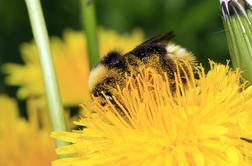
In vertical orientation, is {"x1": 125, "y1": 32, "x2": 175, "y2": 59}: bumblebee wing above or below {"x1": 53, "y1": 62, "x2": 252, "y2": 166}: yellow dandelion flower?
above

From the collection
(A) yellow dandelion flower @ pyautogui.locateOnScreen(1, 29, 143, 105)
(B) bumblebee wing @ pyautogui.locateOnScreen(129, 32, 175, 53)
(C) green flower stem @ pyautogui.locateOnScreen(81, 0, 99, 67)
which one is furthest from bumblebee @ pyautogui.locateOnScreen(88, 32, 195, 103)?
(A) yellow dandelion flower @ pyautogui.locateOnScreen(1, 29, 143, 105)

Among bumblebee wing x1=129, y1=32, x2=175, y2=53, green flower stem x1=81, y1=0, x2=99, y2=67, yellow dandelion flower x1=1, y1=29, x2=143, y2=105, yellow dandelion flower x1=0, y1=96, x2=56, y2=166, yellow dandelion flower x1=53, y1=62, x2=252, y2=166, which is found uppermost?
yellow dandelion flower x1=1, y1=29, x2=143, y2=105

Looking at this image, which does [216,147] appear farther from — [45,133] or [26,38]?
[26,38]

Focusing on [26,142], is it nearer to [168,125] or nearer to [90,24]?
[90,24]

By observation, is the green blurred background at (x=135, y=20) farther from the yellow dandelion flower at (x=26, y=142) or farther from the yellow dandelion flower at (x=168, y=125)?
the yellow dandelion flower at (x=168, y=125)

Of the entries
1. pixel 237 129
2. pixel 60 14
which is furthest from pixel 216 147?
pixel 60 14

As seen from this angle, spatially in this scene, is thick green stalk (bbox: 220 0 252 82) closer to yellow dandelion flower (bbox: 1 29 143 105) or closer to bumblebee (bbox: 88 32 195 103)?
bumblebee (bbox: 88 32 195 103)

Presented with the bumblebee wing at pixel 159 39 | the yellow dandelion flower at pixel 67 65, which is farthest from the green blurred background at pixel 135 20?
the bumblebee wing at pixel 159 39
